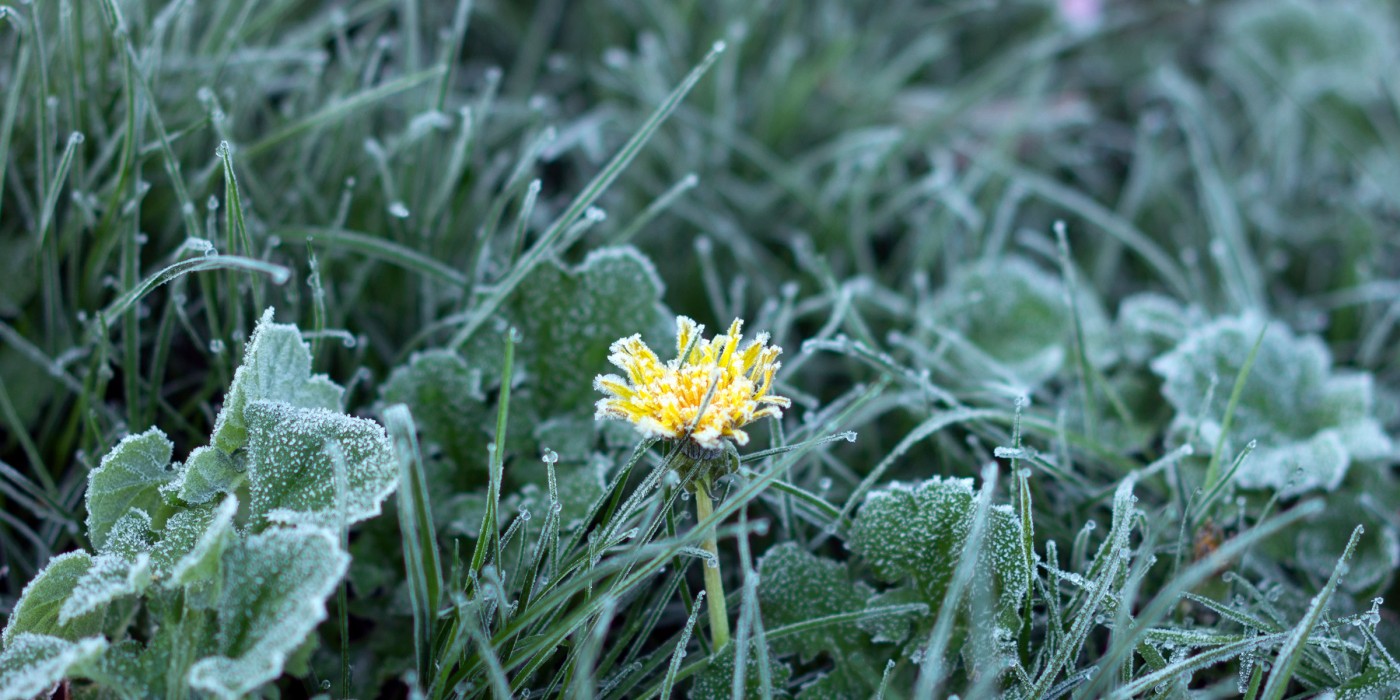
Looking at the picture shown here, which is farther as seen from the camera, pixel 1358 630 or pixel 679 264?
pixel 679 264

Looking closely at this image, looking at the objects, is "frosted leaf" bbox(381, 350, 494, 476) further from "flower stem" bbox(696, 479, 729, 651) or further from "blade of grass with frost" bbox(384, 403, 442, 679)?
"flower stem" bbox(696, 479, 729, 651)

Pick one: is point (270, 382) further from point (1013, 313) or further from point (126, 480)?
point (1013, 313)

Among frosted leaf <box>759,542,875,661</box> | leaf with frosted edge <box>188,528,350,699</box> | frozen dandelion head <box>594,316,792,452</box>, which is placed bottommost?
frosted leaf <box>759,542,875,661</box>

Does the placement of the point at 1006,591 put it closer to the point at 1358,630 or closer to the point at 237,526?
the point at 1358,630

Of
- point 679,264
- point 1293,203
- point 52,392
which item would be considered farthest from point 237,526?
point 1293,203

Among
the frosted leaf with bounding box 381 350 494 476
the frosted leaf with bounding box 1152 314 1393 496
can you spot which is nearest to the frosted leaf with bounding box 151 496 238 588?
the frosted leaf with bounding box 381 350 494 476

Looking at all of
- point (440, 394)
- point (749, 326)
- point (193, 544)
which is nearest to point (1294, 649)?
point (749, 326)

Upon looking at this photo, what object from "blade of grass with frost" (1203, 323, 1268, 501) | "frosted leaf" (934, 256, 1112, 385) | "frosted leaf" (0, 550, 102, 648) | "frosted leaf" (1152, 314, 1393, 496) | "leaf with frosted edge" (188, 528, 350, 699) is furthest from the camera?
"frosted leaf" (934, 256, 1112, 385)
